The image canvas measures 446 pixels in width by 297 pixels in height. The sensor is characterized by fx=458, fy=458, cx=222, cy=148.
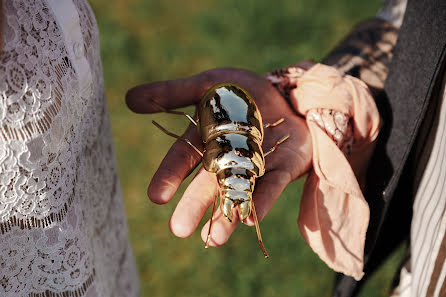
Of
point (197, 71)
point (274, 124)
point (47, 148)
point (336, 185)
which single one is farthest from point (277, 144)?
point (197, 71)

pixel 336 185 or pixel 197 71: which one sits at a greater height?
pixel 336 185

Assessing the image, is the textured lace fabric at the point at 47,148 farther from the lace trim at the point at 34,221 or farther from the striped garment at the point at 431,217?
the striped garment at the point at 431,217

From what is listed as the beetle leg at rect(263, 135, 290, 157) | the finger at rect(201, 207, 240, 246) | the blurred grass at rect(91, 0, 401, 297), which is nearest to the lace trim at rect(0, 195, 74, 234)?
the finger at rect(201, 207, 240, 246)

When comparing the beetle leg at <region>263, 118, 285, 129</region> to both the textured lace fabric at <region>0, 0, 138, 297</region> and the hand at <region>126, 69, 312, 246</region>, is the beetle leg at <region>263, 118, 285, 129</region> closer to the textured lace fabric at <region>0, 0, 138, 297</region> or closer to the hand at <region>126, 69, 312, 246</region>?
the hand at <region>126, 69, 312, 246</region>

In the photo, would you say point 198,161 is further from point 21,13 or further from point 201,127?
point 21,13

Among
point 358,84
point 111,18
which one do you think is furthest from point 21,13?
point 111,18

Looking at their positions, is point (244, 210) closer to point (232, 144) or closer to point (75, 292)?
point (232, 144)

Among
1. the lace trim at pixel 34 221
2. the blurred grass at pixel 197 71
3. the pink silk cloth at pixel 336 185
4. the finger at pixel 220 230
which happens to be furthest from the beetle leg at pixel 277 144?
the blurred grass at pixel 197 71
